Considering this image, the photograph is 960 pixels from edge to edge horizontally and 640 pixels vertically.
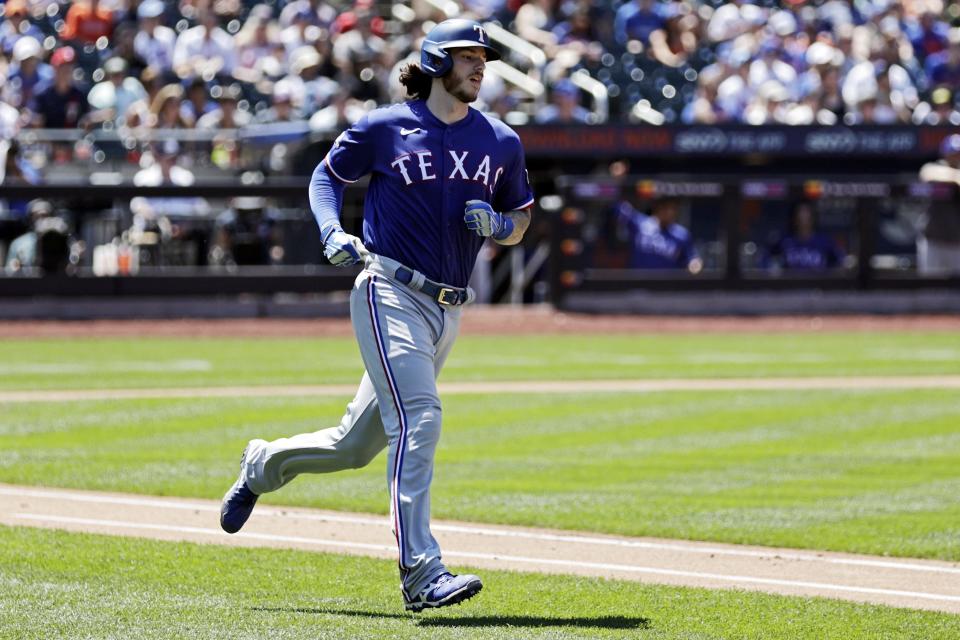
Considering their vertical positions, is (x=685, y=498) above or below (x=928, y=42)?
below

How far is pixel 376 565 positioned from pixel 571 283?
14.5m

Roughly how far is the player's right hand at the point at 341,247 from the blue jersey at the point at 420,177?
19 centimetres

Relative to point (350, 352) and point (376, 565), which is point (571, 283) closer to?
point (350, 352)

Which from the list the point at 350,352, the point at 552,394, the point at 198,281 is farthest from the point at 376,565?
the point at 198,281

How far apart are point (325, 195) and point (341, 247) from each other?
15.6 inches

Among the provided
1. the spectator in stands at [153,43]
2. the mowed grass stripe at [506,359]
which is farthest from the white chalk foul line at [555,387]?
the spectator in stands at [153,43]

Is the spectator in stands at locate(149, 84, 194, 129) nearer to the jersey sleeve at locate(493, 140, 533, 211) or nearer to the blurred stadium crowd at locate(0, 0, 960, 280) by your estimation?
the blurred stadium crowd at locate(0, 0, 960, 280)

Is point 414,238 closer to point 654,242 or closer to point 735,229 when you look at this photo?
point 654,242

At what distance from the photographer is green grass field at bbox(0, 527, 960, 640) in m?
4.99

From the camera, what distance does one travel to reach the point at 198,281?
63.9 feet

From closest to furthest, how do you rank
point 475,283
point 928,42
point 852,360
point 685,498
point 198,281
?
point 685,498 → point 852,360 → point 198,281 → point 475,283 → point 928,42

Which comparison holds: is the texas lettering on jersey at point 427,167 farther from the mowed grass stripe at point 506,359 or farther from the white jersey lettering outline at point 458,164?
the mowed grass stripe at point 506,359

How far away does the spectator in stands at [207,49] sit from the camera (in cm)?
2148

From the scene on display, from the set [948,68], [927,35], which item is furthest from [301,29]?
[927,35]
